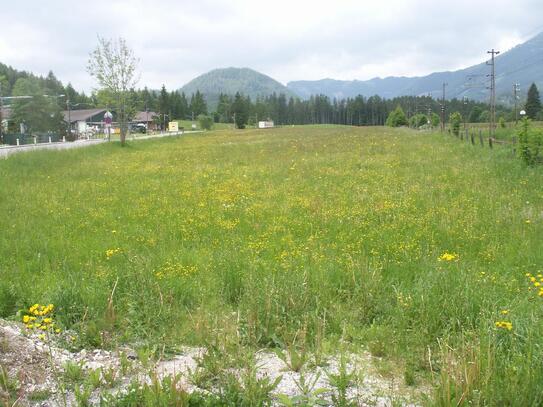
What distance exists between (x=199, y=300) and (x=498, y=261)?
4799 millimetres

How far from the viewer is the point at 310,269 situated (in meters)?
6.92

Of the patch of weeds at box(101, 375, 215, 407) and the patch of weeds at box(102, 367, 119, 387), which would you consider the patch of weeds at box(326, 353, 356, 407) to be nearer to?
the patch of weeds at box(101, 375, 215, 407)

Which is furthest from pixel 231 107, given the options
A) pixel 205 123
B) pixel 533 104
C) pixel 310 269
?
pixel 310 269

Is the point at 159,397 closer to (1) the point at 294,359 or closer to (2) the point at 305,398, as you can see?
(2) the point at 305,398

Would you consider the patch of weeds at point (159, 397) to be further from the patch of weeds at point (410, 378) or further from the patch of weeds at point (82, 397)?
the patch of weeds at point (410, 378)

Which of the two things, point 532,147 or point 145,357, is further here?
point 532,147

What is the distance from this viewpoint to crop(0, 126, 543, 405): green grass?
467cm

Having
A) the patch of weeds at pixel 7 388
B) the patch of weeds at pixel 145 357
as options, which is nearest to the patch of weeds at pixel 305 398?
the patch of weeds at pixel 145 357

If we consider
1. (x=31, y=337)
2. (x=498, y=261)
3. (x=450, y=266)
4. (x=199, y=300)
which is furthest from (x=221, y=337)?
(x=498, y=261)

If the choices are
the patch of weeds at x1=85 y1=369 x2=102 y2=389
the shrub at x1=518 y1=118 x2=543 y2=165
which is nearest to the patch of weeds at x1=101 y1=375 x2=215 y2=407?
the patch of weeds at x1=85 y1=369 x2=102 y2=389

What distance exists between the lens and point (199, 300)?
19.9 ft

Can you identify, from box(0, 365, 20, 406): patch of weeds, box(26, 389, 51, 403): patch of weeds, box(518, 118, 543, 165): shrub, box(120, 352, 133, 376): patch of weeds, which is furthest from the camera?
box(518, 118, 543, 165): shrub

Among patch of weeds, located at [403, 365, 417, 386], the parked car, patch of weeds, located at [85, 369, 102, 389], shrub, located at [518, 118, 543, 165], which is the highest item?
the parked car

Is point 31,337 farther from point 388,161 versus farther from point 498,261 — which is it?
point 388,161
